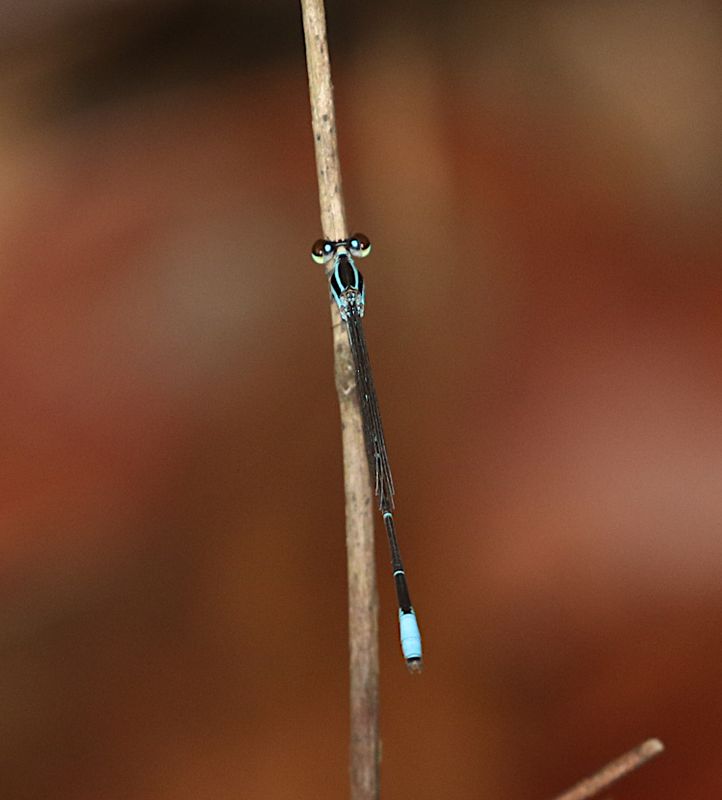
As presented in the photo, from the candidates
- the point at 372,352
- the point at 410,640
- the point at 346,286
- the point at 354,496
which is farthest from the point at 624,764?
the point at 372,352

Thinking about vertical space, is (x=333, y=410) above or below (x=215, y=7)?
below

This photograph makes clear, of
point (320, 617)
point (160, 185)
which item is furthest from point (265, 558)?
point (160, 185)

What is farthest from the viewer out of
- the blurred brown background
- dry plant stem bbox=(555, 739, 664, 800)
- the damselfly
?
the blurred brown background

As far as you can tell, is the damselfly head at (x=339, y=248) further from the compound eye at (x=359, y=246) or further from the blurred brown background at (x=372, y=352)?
the blurred brown background at (x=372, y=352)

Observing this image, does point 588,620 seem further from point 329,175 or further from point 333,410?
point 329,175

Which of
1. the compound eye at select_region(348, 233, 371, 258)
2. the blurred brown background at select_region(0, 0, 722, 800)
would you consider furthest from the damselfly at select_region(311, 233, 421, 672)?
the blurred brown background at select_region(0, 0, 722, 800)

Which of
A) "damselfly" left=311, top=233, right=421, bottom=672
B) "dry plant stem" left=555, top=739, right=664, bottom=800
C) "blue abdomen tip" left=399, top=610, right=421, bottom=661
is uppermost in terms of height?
"damselfly" left=311, top=233, right=421, bottom=672

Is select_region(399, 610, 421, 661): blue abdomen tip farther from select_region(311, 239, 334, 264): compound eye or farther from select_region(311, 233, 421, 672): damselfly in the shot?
select_region(311, 239, 334, 264): compound eye
